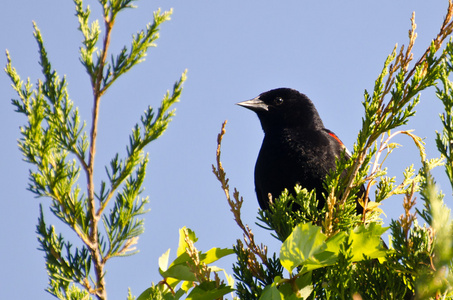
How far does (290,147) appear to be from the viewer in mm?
3371

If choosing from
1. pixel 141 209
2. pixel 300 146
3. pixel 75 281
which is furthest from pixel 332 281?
pixel 300 146

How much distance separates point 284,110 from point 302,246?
8.62ft

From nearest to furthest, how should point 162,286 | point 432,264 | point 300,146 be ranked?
point 432,264
point 162,286
point 300,146

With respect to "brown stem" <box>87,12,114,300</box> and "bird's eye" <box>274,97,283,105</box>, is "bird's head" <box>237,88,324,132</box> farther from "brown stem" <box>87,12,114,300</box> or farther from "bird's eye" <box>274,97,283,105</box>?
"brown stem" <box>87,12,114,300</box>

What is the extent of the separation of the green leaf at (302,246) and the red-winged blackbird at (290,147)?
1624 mm

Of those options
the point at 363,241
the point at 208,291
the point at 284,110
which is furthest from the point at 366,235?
the point at 284,110

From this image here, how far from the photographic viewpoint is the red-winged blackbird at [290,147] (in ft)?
10.5

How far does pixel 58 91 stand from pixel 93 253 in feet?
1.83

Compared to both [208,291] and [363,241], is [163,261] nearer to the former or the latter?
[208,291]

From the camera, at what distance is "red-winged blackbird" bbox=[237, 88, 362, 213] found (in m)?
3.21

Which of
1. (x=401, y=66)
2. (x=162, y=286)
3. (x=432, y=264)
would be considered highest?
(x=401, y=66)

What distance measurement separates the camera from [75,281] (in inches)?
62.7

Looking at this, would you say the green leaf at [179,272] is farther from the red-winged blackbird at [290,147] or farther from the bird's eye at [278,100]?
the bird's eye at [278,100]

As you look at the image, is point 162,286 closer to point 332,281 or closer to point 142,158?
point 142,158
